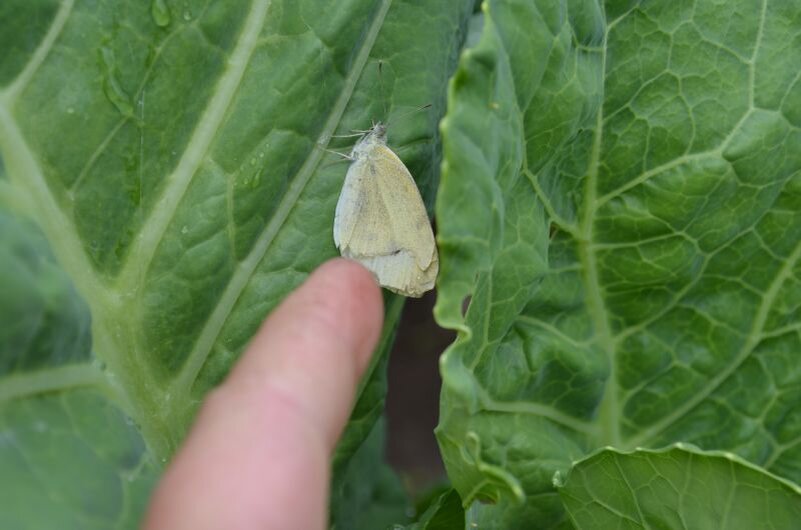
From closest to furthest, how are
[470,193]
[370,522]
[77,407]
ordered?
[470,193] < [77,407] < [370,522]

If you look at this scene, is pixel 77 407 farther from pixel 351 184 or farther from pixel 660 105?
pixel 660 105

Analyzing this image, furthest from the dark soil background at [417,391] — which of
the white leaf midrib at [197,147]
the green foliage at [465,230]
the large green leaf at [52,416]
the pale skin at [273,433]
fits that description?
the pale skin at [273,433]

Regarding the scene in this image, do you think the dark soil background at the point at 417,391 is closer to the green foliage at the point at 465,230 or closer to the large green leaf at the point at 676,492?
the green foliage at the point at 465,230

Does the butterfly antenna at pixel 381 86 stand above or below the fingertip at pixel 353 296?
above

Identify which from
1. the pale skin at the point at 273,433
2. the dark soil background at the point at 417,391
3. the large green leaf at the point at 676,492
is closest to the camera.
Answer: the pale skin at the point at 273,433

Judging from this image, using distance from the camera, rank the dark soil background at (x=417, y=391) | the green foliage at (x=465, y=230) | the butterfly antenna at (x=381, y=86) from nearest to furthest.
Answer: the green foliage at (x=465, y=230) → the butterfly antenna at (x=381, y=86) → the dark soil background at (x=417, y=391)

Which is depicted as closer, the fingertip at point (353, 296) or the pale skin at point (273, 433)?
the pale skin at point (273, 433)

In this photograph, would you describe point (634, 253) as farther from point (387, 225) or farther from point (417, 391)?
point (417, 391)

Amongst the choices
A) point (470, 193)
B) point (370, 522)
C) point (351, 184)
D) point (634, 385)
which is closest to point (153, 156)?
point (351, 184)
